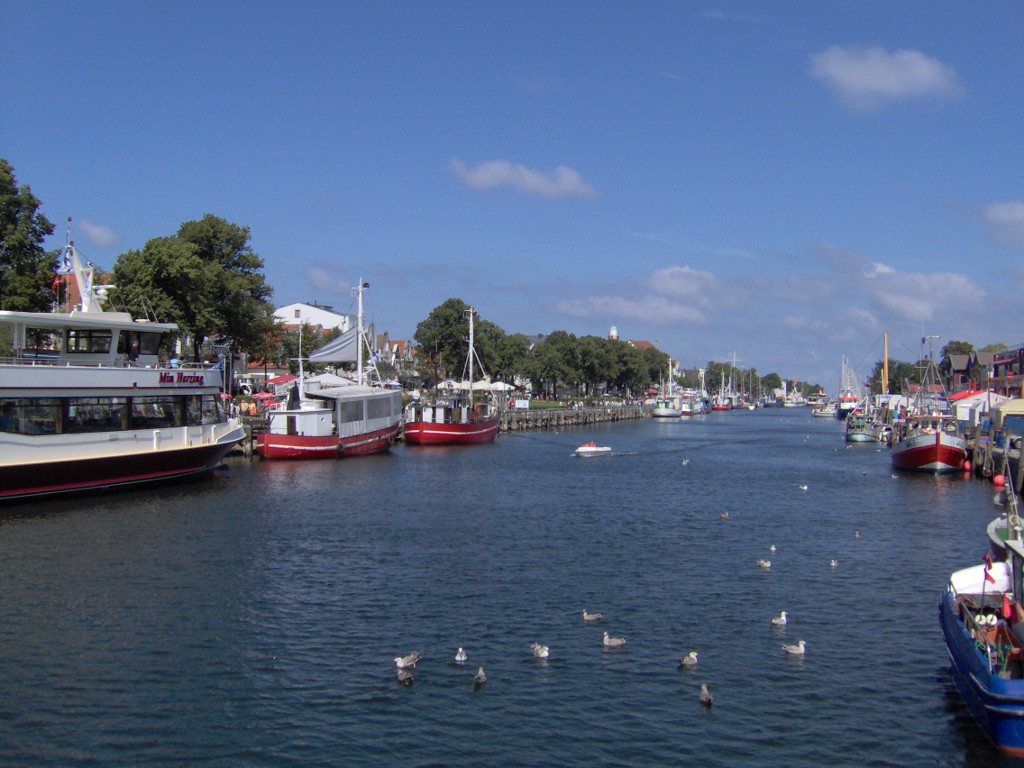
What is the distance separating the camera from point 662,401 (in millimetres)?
165250

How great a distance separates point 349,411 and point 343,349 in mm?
8781

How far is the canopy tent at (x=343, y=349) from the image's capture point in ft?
216

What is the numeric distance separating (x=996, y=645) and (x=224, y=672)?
1397cm

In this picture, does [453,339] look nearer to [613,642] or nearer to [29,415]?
[29,415]

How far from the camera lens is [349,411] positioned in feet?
195

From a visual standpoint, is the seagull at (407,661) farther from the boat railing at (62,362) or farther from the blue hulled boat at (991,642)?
the boat railing at (62,362)

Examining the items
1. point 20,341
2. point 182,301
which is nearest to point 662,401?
point 182,301

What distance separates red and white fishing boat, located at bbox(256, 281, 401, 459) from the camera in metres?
55.4

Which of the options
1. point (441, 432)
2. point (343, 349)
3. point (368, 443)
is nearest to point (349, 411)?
point (368, 443)

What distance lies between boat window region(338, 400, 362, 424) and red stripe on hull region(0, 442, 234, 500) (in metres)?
13.5

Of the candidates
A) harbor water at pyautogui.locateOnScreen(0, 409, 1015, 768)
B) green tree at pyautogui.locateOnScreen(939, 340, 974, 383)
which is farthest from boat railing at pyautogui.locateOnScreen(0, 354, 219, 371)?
green tree at pyautogui.locateOnScreen(939, 340, 974, 383)

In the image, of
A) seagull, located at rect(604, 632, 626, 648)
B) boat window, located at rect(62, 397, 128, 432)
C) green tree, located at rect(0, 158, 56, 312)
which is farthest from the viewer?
green tree, located at rect(0, 158, 56, 312)

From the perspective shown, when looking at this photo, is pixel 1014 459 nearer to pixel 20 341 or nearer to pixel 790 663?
pixel 790 663

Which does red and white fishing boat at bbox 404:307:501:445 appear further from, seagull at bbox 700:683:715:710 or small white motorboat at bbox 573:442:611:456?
seagull at bbox 700:683:715:710
